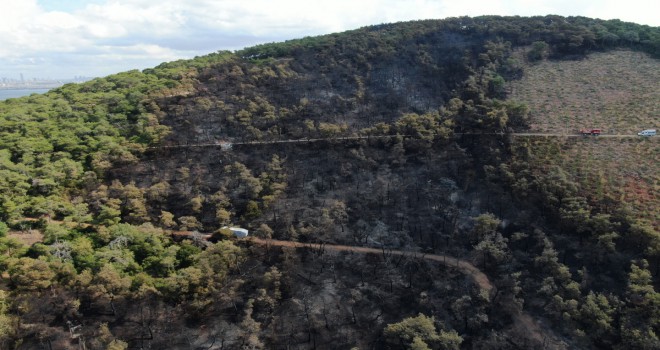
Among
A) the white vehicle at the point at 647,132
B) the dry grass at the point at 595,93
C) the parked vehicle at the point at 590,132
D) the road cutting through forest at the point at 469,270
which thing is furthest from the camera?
the dry grass at the point at 595,93

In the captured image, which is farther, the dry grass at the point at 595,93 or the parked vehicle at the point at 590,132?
the dry grass at the point at 595,93

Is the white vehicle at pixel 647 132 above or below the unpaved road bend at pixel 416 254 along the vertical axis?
above

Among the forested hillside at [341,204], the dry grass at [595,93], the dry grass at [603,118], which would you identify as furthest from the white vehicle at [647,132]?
the forested hillside at [341,204]

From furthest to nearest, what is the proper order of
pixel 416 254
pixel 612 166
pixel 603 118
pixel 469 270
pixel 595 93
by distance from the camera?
1. pixel 595 93
2. pixel 603 118
3. pixel 612 166
4. pixel 416 254
5. pixel 469 270

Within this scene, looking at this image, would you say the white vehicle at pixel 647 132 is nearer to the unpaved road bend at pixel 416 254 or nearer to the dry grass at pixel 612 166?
the dry grass at pixel 612 166

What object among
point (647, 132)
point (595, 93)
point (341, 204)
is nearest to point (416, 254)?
point (341, 204)

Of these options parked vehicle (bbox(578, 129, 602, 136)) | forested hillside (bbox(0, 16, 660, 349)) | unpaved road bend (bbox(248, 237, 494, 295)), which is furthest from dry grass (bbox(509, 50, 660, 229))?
unpaved road bend (bbox(248, 237, 494, 295))

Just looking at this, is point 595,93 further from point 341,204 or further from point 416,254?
point 341,204

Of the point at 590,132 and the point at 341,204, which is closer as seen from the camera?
the point at 341,204
